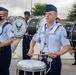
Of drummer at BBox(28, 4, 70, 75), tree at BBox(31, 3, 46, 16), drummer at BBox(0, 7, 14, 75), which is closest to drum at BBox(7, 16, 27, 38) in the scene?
drummer at BBox(0, 7, 14, 75)

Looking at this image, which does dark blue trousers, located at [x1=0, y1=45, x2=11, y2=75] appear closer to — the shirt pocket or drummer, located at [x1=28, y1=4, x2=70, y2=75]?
drummer, located at [x1=28, y1=4, x2=70, y2=75]

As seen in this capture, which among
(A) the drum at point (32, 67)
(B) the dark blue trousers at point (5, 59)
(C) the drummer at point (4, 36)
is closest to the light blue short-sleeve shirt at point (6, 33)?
(C) the drummer at point (4, 36)

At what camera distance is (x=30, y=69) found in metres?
3.90

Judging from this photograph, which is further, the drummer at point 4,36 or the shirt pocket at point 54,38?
the drummer at point 4,36

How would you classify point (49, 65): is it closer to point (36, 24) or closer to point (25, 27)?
point (25, 27)

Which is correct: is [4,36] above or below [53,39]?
below

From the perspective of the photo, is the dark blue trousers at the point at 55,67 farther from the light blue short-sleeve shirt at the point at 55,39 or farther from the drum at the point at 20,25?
the drum at the point at 20,25

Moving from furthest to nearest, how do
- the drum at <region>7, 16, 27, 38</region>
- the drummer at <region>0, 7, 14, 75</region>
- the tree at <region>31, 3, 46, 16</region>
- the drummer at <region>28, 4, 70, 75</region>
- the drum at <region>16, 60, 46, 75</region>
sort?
1. the tree at <region>31, 3, 46, 16</region>
2. the drum at <region>7, 16, 27, 38</region>
3. the drummer at <region>0, 7, 14, 75</region>
4. the drummer at <region>28, 4, 70, 75</region>
5. the drum at <region>16, 60, 46, 75</region>

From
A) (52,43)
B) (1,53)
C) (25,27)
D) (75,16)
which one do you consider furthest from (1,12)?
(75,16)

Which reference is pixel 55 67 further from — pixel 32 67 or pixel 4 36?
pixel 4 36

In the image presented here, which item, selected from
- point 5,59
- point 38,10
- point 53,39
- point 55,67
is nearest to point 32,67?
point 55,67

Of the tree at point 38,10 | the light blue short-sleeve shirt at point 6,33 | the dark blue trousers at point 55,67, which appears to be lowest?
the tree at point 38,10

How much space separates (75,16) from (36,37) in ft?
184

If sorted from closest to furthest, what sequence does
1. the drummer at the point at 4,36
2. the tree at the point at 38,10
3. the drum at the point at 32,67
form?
the drum at the point at 32,67 → the drummer at the point at 4,36 → the tree at the point at 38,10
